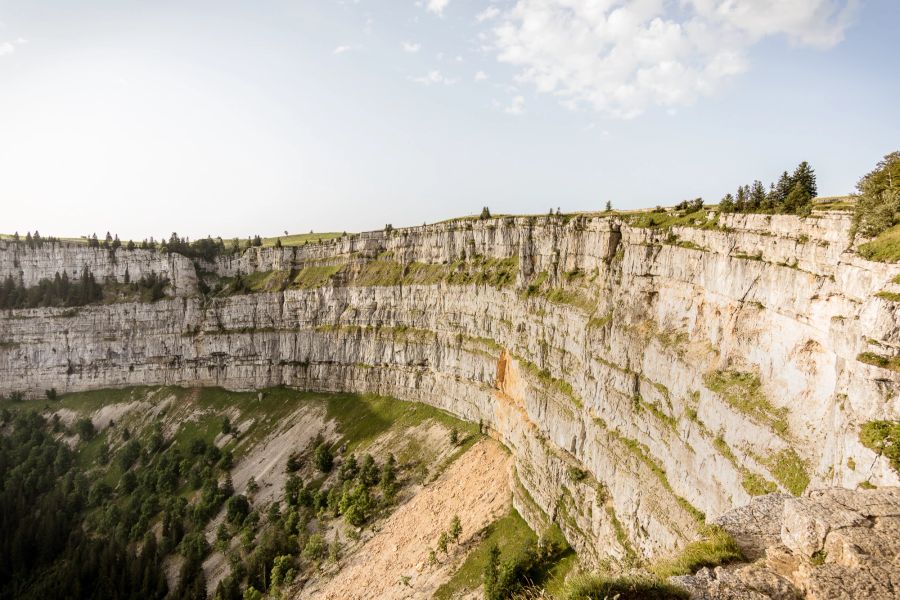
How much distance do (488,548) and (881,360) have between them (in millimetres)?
40441

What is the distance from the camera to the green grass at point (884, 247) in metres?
18.6

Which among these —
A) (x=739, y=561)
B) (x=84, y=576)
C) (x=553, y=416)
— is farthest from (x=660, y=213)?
(x=84, y=576)

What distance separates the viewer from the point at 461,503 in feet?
182

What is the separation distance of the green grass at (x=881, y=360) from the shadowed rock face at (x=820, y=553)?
450cm

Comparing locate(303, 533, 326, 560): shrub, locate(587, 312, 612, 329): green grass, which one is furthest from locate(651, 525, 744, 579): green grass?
locate(303, 533, 326, 560): shrub

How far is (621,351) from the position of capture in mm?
39656

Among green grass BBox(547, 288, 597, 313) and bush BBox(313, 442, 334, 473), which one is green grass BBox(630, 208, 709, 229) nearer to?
green grass BBox(547, 288, 597, 313)

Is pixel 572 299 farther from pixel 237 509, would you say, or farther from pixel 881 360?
pixel 237 509

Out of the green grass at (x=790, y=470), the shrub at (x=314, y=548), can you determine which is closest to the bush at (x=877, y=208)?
the green grass at (x=790, y=470)

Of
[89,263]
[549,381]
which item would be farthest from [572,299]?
[89,263]

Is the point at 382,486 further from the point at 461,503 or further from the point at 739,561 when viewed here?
the point at 739,561

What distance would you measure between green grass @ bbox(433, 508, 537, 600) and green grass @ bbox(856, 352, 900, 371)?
34.8m

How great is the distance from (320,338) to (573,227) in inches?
2526

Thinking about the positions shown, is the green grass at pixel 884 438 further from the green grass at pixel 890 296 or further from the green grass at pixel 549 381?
the green grass at pixel 549 381
